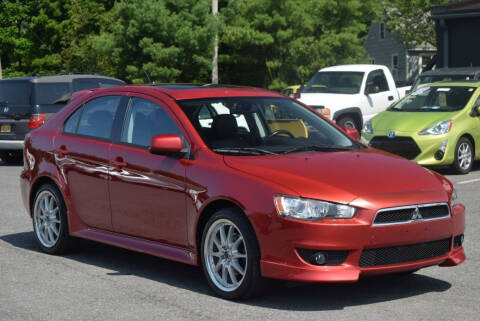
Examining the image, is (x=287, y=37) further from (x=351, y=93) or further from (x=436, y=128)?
(x=436, y=128)

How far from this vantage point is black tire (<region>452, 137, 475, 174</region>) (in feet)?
51.6

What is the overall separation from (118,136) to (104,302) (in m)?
1.74

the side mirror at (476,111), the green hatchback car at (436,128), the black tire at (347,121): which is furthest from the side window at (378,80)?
the side mirror at (476,111)

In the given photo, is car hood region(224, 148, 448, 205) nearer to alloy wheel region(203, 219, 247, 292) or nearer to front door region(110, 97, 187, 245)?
alloy wheel region(203, 219, 247, 292)

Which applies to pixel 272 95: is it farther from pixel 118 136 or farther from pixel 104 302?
pixel 104 302

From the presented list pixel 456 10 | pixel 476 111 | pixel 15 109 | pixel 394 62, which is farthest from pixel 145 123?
pixel 394 62

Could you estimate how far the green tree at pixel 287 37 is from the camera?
47.2 metres

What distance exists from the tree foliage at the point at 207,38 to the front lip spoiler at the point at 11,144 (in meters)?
24.4

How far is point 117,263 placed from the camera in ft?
27.3

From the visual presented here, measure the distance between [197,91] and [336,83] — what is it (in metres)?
15.6

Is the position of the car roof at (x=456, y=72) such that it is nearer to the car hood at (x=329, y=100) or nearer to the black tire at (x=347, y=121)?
the car hood at (x=329, y=100)

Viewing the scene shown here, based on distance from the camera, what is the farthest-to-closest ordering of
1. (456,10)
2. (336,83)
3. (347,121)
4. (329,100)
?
(456,10), (336,83), (347,121), (329,100)

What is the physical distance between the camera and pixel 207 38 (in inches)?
1763

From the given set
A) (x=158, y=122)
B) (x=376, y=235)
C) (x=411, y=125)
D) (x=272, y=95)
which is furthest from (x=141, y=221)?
(x=411, y=125)
